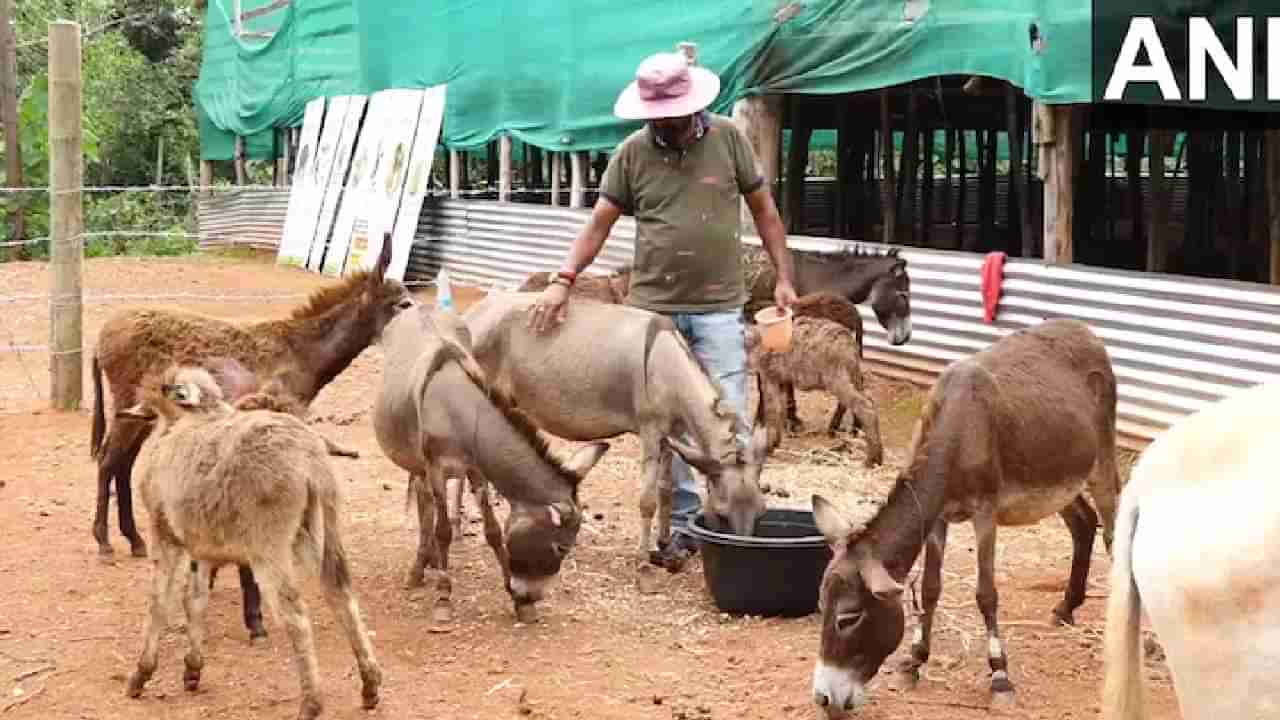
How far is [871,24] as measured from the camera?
1109 centimetres

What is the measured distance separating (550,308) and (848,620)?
2493mm

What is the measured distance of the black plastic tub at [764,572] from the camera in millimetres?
6051

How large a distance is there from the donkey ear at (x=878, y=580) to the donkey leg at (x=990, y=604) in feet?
1.51

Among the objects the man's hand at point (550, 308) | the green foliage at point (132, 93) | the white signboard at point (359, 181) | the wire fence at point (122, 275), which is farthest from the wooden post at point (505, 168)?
the man's hand at point (550, 308)

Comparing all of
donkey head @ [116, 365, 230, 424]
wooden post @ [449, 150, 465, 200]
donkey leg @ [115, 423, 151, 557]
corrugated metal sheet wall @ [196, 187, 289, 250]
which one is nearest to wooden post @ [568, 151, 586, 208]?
wooden post @ [449, 150, 465, 200]

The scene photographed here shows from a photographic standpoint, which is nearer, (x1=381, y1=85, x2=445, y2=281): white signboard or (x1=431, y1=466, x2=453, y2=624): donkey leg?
(x1=431, y1=466, x2=453, y2=624): donkey leg

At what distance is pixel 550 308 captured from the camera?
22.5 ft

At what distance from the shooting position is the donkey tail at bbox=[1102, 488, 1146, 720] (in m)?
3.21

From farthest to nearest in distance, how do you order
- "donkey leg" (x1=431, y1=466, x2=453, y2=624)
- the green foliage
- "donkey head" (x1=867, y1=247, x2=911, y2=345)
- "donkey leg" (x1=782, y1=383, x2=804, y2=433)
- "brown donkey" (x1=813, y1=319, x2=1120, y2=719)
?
the green foliage → "donkey head" (x1=867, y1=247, x2=911, y2=345) → "donkey leg" (x1=782, y1=383, x2=804, y2=433) → "donkey leg" (x1=431, y1=466, x2=453, y2=624) → "brown donkey" (x1=813, y1=319, x2=1120, y2=719)

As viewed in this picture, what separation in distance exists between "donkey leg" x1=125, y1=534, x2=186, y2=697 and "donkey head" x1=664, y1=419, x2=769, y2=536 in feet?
7.19

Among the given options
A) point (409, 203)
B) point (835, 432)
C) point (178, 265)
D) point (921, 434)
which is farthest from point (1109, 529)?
point (178, 265)

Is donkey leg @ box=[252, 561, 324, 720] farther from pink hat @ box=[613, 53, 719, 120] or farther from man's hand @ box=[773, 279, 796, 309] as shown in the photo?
man's hand @ box=[773, 279, 796, 309]

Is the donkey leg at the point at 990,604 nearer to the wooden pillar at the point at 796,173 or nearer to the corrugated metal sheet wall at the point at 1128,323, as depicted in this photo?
the corrugated metal sheet wall at the point at 1128,323

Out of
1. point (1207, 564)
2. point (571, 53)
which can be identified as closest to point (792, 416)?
point (571, 53)
